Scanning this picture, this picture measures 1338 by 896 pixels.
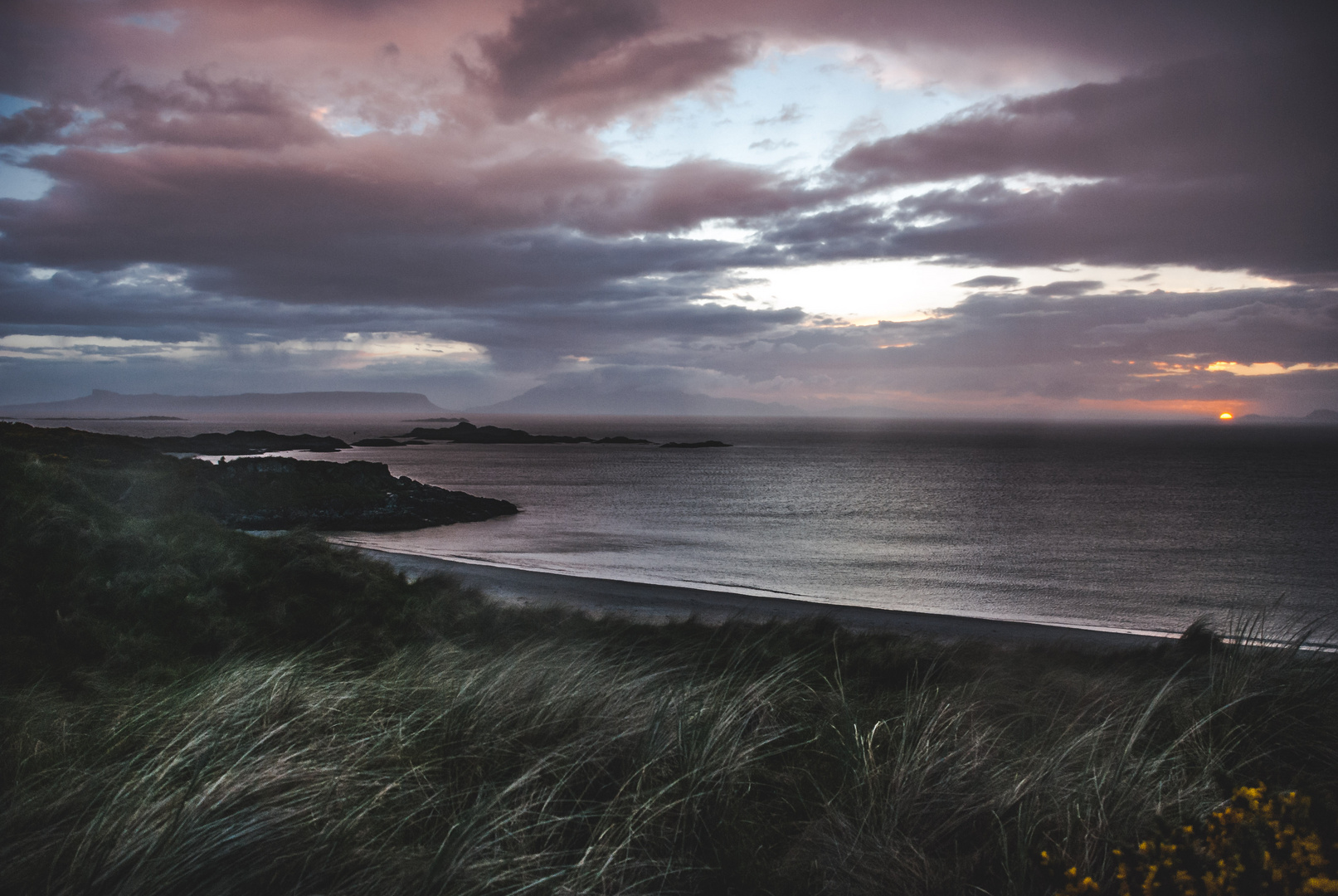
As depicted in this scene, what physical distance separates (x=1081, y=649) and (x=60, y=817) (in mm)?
12626

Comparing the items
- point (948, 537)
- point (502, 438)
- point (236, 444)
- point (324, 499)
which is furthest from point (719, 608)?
point (502, 438)

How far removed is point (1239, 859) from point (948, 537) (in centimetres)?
3541

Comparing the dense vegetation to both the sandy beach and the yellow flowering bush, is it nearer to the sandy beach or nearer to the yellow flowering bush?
the yellow flowering bush

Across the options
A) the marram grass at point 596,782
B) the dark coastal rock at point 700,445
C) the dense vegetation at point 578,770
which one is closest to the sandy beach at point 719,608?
the dense vegetation at point 578,770

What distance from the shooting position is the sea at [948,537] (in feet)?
73.8

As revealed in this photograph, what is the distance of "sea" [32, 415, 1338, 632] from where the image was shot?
73.8ft

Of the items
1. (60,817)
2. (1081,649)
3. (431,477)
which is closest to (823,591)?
(1081,649)

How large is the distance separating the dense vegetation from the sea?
19.4ft

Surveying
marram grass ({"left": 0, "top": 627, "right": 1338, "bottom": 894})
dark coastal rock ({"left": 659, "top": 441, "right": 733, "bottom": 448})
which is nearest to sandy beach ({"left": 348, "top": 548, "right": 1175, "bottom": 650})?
marram grass ({"left": 0, "top": 627, "right": 1338, "bottom": 894})

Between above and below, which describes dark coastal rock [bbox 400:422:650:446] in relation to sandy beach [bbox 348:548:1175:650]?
above

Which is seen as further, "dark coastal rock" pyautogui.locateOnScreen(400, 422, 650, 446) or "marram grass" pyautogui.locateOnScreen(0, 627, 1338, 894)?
"dark coastal rock" pyautogui.locateOnScreen(400, 422, 650, 446)

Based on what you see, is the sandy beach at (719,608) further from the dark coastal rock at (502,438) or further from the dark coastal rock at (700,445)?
the dark coastal rock at (502,438)

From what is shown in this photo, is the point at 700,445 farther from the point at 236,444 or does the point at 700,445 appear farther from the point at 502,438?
the point at 236,444

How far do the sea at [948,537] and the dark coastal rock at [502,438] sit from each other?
207ft
